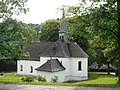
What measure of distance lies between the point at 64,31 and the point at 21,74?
1189 centimetres

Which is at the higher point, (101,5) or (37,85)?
(101,5)

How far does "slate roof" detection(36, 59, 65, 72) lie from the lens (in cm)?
3562

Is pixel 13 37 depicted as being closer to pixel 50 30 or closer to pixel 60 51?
pixel 60 51

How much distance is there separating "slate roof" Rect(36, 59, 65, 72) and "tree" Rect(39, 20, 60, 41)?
24440 millimetres

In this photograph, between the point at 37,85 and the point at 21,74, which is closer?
the point at 37,85

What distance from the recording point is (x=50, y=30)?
210ft

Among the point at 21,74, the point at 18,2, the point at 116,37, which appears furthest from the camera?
the point at 21,74

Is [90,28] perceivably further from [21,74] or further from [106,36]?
[21,74]

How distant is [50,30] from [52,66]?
1127 inches

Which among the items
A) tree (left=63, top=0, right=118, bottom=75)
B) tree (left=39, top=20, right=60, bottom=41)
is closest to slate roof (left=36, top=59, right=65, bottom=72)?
tree (left=63, top=0, right=118, bottom=75)

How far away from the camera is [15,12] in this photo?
19.2 metres

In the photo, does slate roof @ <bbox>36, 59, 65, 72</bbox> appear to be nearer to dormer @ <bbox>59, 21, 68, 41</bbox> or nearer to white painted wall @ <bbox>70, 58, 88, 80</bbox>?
white painted wall @ <bbox>70, 58, 88, 80</bbox>

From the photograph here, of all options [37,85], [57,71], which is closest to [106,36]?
[37,85]

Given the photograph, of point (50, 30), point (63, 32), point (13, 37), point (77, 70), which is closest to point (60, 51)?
point (77, 70)
